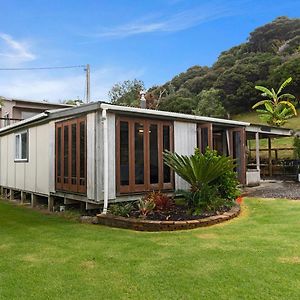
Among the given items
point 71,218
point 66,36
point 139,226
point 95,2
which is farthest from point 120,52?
point 139,226

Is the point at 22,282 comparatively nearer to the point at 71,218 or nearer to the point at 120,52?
the point at 71,218

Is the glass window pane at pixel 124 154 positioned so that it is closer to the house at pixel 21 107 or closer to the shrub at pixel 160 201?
the shrub at pixel 160 201

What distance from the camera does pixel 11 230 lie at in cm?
694

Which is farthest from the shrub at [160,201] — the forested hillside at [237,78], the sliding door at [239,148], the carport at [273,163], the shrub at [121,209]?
the forested hillside at [237,78]

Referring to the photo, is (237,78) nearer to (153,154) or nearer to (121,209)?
(153,154)

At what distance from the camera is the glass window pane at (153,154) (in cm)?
853

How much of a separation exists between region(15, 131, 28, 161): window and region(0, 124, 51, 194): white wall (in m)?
0.23

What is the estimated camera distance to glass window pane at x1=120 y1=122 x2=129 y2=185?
7.97m

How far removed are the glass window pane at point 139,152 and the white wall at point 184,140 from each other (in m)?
1.27

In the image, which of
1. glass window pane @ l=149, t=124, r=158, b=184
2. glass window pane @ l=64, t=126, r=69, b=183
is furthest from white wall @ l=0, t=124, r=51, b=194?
glass window pane @ l=149, t=124, r=158, b=184

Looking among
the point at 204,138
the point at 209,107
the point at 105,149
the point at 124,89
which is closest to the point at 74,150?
the point at 105,149

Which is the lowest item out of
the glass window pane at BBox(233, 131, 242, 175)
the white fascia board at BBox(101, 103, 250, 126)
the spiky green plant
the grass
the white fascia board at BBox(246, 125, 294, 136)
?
the grass

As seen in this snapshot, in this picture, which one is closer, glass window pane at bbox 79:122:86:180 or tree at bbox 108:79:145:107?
glass window pane at bbox 79:122:86:180

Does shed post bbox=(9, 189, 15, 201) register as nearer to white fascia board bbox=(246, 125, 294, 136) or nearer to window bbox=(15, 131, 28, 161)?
window bbox=(15, 131, 28, 161)
